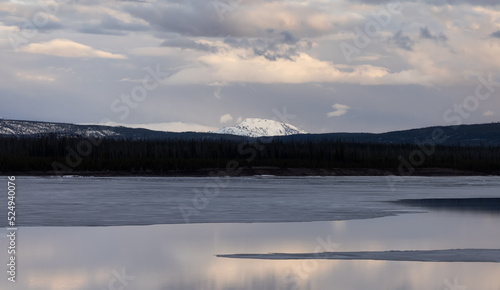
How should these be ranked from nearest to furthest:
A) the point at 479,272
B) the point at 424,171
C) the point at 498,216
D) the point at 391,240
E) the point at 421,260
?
the point at 479,272 → the point at 421,260 → the point at 391,240 → the point at 498,216 → the point at 424,171

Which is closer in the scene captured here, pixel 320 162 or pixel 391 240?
pixel 391 240

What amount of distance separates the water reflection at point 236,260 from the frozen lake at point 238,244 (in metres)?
0.02

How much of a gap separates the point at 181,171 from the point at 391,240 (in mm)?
80194

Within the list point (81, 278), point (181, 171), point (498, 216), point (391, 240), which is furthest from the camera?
point (181, 171)

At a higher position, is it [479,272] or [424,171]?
[424,171]

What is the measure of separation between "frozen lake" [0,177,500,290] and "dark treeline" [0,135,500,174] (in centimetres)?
6590

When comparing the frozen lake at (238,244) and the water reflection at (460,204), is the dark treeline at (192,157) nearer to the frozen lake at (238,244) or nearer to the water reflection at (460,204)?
the water reflection at (460,204)

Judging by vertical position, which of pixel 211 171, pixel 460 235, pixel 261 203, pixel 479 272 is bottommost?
pixel 479 272

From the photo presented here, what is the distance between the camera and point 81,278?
15633mm

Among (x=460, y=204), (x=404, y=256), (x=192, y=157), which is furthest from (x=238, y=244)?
(x=192, y=157)

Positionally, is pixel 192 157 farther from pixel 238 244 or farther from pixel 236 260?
pixel 236 260

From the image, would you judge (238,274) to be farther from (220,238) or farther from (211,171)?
(211,171)

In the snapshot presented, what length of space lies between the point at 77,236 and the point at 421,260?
9213 mm

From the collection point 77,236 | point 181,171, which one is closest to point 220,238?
point 77,236
